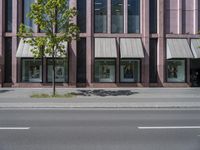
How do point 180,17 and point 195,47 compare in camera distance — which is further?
point 180,17

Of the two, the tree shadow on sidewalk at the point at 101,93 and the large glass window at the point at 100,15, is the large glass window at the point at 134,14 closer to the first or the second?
the large glass window at the point at 100,15

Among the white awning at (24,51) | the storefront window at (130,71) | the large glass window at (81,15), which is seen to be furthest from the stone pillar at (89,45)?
the white awning at (24,51)

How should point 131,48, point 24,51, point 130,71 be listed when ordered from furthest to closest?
point 130,71 < point 131,48 < point 24,51

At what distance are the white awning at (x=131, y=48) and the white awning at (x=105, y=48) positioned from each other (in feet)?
2.59

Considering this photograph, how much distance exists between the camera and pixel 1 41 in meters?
31.2

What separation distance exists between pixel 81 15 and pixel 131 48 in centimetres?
575

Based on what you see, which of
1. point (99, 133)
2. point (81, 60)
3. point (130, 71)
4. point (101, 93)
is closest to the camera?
point (99, 133)

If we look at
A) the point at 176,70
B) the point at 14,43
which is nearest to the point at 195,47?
the point at 176,70

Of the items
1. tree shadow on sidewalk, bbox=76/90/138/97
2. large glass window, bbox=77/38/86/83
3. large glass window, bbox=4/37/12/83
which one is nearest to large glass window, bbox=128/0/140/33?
large glass window, bbox=77/38/86/83

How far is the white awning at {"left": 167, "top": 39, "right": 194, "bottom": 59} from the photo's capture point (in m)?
31.2

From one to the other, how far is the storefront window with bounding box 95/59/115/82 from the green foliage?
295 inches

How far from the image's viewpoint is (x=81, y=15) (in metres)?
32.0

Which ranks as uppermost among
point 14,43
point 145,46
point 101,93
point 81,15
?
point 81,15

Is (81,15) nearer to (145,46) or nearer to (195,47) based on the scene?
(145,46)
